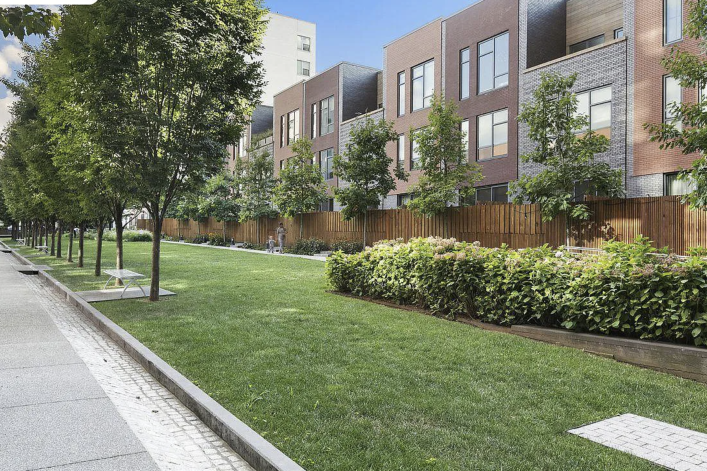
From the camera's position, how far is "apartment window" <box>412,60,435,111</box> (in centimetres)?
3017

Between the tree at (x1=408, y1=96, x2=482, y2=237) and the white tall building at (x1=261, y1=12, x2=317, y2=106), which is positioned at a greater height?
the white tall building at (x1=261, y1=12, x2=317, y2=106)

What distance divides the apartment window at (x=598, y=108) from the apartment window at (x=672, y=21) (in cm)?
273

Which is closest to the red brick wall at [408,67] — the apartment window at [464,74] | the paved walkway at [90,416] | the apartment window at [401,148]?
the apartment window at [401,148]

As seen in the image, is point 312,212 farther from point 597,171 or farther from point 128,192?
point 128,192

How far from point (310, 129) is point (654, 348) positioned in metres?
38.2

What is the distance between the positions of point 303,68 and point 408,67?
126ft

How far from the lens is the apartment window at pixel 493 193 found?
25188 millimetres

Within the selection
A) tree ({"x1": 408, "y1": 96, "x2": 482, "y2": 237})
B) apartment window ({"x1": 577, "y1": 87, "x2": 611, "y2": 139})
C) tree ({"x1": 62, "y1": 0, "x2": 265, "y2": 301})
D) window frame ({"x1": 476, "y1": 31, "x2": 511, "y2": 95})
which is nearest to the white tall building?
window frame ({"x1": 476, "y1": 31, "x2": 511, "y2": 95})

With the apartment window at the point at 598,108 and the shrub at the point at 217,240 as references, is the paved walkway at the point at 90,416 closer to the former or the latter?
the apartment window at the point at 598,108

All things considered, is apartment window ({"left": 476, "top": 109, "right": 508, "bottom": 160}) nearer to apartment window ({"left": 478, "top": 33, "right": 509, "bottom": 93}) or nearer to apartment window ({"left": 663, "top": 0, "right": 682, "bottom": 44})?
apartment window ({"left": 478, "top": 33, "right": 509, "bottom": 93})

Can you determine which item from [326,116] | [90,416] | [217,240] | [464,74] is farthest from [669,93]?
[217,240]

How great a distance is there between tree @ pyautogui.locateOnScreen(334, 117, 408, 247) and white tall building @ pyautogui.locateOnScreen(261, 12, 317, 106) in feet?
131

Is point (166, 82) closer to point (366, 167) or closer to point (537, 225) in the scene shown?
point (537, 225)

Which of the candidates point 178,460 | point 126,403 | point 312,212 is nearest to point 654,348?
point 178,460
